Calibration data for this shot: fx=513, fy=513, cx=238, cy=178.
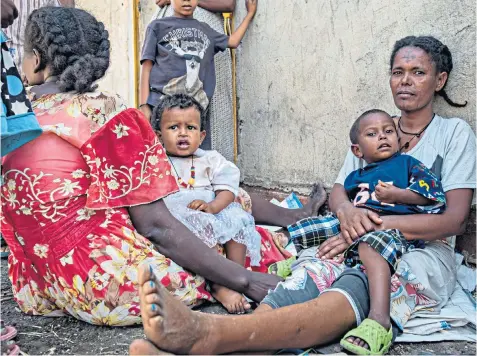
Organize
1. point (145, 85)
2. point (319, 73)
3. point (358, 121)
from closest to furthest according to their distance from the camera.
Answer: point (358, 121) < point (319, 73) < point (145, 85)

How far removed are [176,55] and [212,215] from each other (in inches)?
75.4

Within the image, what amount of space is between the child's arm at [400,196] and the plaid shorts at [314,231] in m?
0.34

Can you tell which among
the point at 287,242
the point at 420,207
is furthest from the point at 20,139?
the point at 287,242

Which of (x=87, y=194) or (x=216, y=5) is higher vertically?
(x=216, y=5)

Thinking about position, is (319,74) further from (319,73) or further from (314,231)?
(314,231)

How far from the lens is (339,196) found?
9.22 ft

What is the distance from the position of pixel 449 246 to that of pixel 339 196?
609mm

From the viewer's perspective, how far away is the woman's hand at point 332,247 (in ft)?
8.04

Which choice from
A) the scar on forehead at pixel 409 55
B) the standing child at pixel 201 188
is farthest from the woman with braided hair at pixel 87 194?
the scar on forehead at pixel 409 55

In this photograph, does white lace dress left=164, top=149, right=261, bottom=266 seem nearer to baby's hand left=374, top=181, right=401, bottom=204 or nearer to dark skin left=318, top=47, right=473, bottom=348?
dark skin left=318, top=47, right=473, bottom=348

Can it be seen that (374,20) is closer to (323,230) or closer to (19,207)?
(323,230)

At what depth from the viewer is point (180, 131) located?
313cm

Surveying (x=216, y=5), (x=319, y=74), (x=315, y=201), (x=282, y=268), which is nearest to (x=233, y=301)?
(x=282, y=268)

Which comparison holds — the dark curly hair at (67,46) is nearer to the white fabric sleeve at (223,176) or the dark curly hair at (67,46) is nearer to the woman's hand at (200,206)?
the woman's hand at (200,206)
